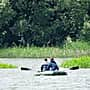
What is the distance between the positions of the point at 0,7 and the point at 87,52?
46.1 ft

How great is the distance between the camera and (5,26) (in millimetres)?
89875

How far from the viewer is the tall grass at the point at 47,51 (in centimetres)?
8044

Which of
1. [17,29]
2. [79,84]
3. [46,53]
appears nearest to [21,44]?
[17,29]

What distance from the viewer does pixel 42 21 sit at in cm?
9106

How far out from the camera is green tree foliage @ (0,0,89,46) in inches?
3509

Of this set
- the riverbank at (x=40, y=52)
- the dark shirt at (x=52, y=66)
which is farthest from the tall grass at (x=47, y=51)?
the dark shirt at (x=52, y=66)

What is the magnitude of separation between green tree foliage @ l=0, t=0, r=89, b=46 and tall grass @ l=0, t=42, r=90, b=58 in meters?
3.85

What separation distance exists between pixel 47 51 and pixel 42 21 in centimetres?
1007

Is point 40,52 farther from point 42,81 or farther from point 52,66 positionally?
point 42,81

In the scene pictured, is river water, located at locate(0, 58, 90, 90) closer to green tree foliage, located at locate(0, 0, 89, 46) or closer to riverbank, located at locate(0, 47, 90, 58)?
riverbank, located at locate(0, 47, 90, 58)

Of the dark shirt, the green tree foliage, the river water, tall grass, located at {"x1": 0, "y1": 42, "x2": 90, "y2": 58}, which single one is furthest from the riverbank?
the dark shirt

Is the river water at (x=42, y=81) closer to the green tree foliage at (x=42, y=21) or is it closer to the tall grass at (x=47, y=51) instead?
the tall grass at (x=47, y=51)

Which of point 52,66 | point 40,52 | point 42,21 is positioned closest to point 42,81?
point 52,66

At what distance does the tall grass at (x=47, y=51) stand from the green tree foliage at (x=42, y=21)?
12.6 feet
